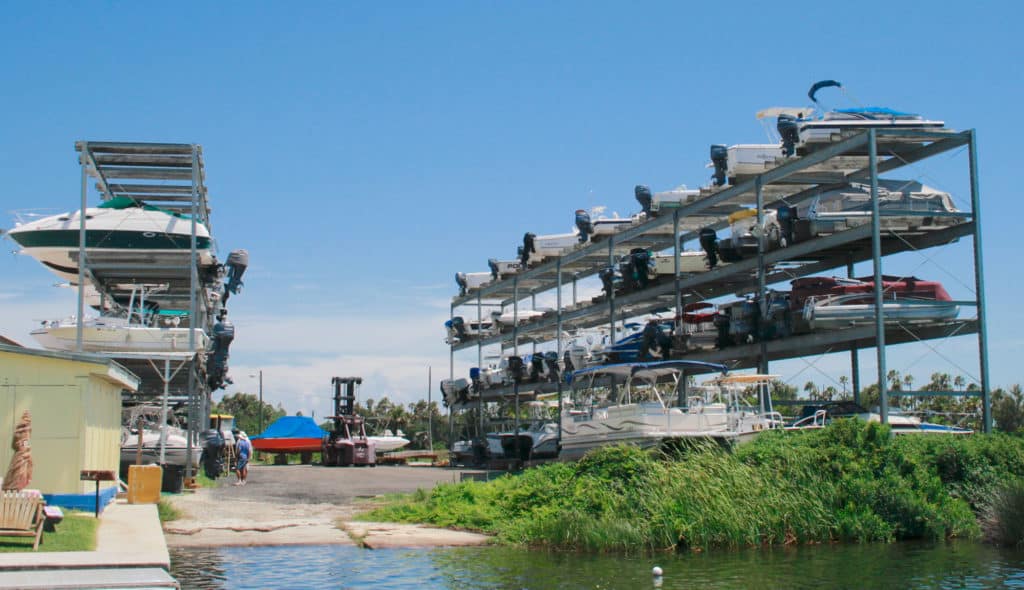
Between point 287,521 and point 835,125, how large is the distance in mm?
20007

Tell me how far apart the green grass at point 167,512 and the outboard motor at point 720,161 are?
→ 2192 centimetres

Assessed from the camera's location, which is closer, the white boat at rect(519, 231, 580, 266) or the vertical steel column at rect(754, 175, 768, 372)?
the vertical steel column at rect(754, 175, 768, 372)

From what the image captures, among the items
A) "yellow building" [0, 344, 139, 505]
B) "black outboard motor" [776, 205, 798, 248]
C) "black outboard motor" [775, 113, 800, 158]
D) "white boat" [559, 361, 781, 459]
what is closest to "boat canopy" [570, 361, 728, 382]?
"white boat" [559, 361, 781, 459]

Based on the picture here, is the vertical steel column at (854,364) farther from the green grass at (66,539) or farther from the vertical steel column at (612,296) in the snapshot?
the green grass at (66,539)

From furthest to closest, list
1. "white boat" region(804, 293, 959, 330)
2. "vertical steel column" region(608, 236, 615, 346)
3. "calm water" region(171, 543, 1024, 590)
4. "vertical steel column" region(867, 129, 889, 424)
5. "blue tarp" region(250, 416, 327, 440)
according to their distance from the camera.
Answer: "blue tarp" region(250, 416, 327, 440), "vertical steel column" region(608, 236, 615, 346), "white boat" region(804, 293, 959, 330), "vertical steel column" region(867, 129, 889, 424), "calm water" region(171, 543, 1024, 590)

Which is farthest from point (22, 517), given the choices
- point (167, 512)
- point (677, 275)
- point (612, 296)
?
point (612, 296)

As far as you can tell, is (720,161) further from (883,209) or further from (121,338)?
(121,338)

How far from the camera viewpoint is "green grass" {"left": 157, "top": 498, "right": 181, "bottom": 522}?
2004 centimetres

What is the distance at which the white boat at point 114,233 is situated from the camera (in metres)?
34.7

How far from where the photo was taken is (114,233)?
34.7m

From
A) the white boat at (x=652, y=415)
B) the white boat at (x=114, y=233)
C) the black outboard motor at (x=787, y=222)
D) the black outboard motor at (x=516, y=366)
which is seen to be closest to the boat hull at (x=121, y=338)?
the white boat at (x=114, y=233)

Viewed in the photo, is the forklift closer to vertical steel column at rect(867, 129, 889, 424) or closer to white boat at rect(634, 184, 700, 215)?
white boat at rect(634, 184, 700, 215)

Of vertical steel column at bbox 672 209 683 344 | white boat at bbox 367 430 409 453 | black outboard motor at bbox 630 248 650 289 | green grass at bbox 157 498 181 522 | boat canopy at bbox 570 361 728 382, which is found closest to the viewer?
green grass at bbox 157 498 181 522

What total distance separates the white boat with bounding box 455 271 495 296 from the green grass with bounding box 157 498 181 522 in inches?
1577
